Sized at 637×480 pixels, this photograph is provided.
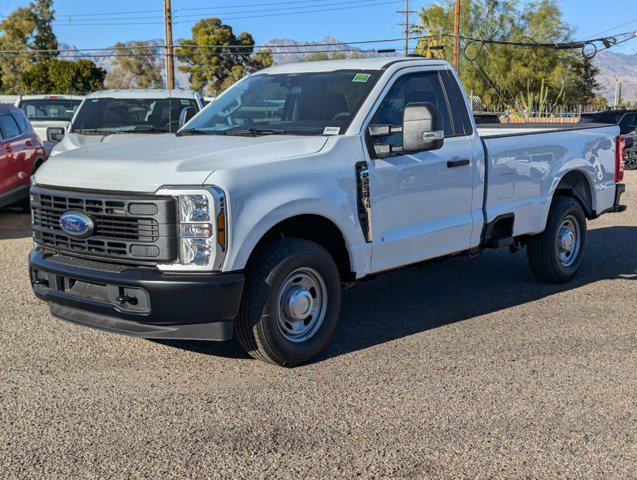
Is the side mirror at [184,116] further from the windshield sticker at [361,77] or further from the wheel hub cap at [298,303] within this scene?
the wheel hub cap at [298,303]

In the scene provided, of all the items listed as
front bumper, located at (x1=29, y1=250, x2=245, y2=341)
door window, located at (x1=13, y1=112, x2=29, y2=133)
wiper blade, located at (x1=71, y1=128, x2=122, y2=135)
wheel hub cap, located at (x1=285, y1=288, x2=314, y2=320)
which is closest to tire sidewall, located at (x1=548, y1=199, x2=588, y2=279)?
wheel hub cap, located at (x1=285, y1=288, x2=314, y2=320)

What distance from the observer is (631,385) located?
5059 millimetres

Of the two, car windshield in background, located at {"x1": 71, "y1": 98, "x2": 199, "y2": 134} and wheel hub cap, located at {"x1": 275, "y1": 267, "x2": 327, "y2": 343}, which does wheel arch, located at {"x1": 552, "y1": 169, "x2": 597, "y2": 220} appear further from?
car windshield in background, located at {"x1": 71, "y1": 98, "x2": 199, "y2": 134}

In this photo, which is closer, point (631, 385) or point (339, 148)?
point (631, 385)

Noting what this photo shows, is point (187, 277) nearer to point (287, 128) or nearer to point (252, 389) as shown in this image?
point (252, 389)

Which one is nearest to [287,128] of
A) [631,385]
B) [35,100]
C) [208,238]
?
[208,238]

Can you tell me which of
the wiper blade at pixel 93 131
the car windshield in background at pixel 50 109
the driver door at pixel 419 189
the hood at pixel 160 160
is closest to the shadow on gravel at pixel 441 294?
the driver door at pixel 419 189

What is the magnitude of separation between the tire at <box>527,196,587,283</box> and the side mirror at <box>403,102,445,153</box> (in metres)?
2.41

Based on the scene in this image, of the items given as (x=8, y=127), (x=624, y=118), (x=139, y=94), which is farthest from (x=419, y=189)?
(x=624, y=118)

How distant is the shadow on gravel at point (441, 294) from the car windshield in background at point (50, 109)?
38.2 ft

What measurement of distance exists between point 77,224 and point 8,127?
7725 mm

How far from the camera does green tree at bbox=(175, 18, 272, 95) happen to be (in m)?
72.2

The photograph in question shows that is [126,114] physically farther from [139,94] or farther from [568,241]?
[568,241]

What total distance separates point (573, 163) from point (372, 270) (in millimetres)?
3079
